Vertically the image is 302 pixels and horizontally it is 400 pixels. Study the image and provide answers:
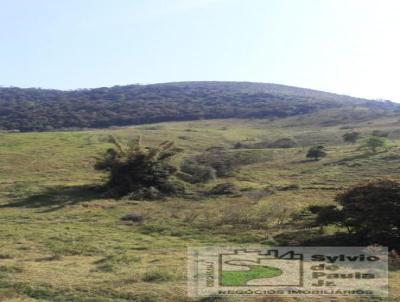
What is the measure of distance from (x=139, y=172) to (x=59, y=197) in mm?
6093

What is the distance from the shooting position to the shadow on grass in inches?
1341

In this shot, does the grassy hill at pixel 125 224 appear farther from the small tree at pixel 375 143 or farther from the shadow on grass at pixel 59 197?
the small tree at pixel 375 143

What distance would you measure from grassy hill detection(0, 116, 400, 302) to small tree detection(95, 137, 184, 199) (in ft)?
5.17

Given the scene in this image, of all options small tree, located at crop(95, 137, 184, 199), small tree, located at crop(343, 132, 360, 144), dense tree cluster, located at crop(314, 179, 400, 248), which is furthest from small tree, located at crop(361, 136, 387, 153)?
dense tree cluster, located at crop(314, 179, 400, 248)

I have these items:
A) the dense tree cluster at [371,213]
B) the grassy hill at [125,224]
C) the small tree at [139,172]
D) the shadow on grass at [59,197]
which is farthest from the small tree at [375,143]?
the dense tree cluster at [371,213]

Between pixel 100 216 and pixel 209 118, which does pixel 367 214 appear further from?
pixel 209 118

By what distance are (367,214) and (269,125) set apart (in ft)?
357

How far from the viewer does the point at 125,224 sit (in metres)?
27.8

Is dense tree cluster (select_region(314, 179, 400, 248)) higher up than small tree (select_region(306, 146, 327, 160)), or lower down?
lower down

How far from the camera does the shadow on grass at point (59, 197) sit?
34.0 metres

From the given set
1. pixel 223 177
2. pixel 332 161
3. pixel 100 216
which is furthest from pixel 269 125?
pixel 100 216

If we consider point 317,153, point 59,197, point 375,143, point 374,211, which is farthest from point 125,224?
point 375,143

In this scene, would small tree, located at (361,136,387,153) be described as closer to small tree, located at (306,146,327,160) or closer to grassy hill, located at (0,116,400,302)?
grassy hill, located at (0,116,400,302)

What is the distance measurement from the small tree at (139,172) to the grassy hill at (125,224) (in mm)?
1577
